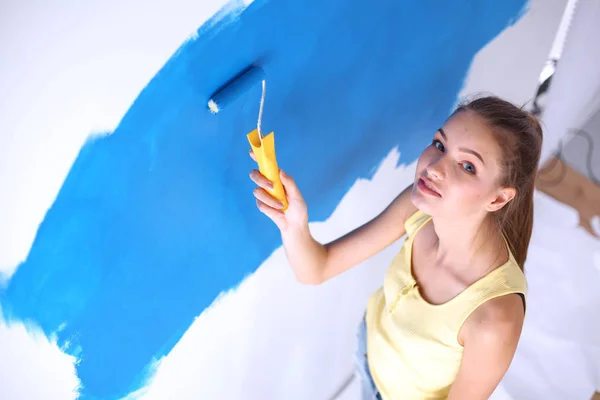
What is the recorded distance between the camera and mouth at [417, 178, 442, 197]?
896mm

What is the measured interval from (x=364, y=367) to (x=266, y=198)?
1.80 feet

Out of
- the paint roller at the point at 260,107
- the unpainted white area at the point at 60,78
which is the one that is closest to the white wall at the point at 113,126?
the unpainted white area at the point at 60,78

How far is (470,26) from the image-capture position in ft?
3.84

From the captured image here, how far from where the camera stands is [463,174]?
0.89 metres

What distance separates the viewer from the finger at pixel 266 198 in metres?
0.84

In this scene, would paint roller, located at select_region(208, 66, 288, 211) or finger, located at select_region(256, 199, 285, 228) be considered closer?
paint roller, located at select_region(208, 66, 288, 211)

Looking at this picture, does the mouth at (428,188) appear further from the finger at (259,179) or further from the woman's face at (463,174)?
the finger at (259,179)

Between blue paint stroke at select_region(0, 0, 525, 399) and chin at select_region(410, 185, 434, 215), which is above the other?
blue paint stroke at select_region(0, 0, 525, 399)

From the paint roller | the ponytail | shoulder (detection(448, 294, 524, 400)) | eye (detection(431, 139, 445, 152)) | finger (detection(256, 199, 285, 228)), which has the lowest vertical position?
shoulder (detection(448, 294, 524, 400))

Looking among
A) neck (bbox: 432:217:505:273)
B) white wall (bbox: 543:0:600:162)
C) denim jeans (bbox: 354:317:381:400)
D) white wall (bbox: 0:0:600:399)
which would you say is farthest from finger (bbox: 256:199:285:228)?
white wall (bbox: 543:0:600:162)

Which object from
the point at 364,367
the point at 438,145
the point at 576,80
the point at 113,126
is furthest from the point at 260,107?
the point at 576,80

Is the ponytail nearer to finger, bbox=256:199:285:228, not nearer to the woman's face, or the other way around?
the woman's face

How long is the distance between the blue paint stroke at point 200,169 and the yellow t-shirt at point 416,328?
20 cm

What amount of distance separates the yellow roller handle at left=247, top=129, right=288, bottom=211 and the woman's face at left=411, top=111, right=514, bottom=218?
0.24m
